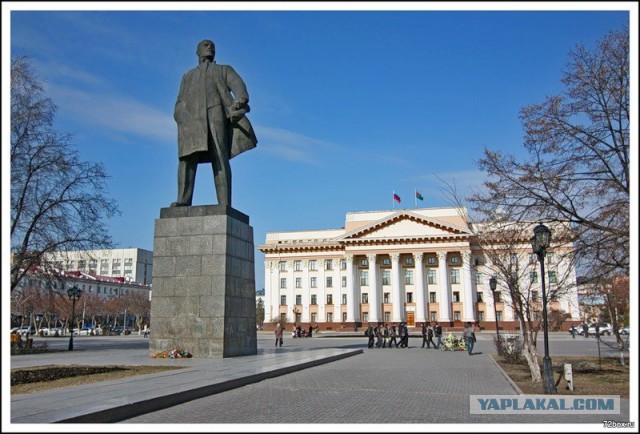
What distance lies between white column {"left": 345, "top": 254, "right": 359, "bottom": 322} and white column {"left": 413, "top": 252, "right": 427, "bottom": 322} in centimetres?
959

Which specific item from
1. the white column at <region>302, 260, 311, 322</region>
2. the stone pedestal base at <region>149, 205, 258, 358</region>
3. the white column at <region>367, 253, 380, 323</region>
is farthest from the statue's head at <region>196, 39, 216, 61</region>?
the white column at <region>302, 260, 311, 322</region>

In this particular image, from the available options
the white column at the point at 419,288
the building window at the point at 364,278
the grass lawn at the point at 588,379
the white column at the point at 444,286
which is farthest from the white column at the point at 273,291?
the grass lawn at the point at 588,379

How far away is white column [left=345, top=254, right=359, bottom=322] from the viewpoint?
8362cm

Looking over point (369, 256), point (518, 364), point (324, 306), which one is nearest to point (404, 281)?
point (369, 256)

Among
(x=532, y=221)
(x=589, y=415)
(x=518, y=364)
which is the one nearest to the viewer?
(x=589, y=415)

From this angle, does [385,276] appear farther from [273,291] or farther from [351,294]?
[273,291]

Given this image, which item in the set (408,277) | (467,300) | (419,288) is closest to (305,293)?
(408,277)

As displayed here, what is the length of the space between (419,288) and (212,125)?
6903 cm

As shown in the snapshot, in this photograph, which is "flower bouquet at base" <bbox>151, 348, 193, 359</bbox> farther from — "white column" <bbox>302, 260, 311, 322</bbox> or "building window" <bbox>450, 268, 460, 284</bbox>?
"white column" <bbox>302, 260, 311, 322</bbox>

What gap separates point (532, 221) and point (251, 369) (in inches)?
337

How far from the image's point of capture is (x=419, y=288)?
82.1m

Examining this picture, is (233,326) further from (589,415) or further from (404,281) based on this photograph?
(404,281)

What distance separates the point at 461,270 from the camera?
82875 millimetres

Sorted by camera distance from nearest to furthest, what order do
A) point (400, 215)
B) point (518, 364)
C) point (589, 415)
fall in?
1. point (589, 415)
2. point (518, 364)
3. point (400, 215)
